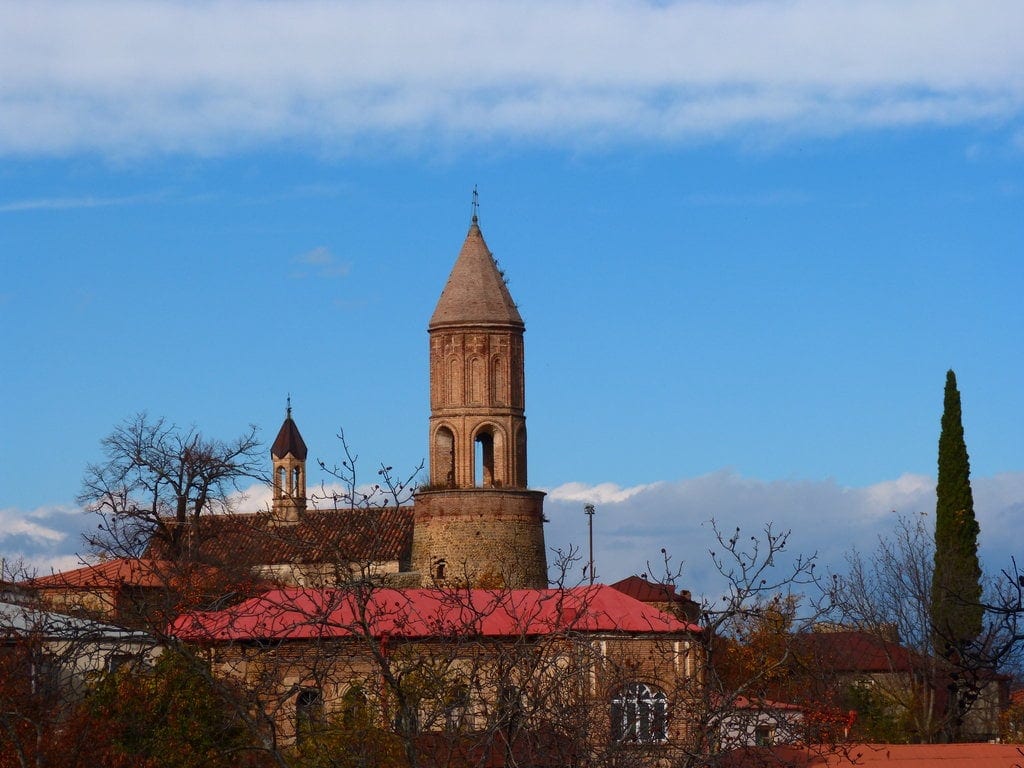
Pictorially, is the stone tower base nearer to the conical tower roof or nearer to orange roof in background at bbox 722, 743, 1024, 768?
the conical tower roof

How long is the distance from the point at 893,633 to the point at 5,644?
74.0 feet

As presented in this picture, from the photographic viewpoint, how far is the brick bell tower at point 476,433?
44.5m

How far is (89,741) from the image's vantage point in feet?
59.3

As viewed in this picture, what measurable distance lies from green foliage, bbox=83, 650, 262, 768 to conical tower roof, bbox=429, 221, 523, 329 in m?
27.5

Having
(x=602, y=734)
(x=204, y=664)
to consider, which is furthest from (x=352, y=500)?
(x=602, y=734)

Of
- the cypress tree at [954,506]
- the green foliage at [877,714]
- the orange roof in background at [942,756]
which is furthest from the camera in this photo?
the cypress tree at [954,506]

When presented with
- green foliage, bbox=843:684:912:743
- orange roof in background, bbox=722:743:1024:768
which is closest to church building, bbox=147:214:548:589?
green foliage, bbox=843:684:912:743

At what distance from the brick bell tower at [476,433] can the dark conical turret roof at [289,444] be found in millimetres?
17138

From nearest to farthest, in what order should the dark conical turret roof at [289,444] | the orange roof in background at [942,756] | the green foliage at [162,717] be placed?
the green foliage at [162,717] → the orange roof in background at [942,756] → the dark conical turret roof at [289,444]

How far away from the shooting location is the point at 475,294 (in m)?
46.2

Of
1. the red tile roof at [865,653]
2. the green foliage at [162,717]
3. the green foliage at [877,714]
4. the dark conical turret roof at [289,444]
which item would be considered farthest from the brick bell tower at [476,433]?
the green foliage at [162,717]

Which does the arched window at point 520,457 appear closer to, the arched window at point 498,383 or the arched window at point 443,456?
the arched window at point 498,383

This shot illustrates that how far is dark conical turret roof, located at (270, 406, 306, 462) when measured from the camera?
62188 mm

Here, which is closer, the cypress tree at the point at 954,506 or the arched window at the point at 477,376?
the cypress tree at the point at 954,506
